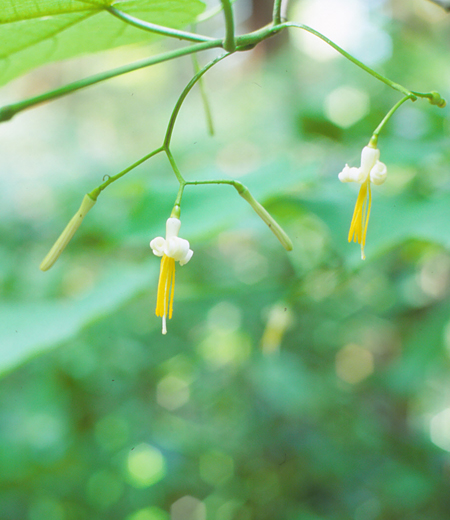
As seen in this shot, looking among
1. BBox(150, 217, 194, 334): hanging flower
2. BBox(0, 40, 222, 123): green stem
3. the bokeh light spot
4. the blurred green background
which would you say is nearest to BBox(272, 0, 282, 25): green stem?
BBox(0, 40, 222, 123): green stem

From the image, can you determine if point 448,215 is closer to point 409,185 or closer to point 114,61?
point 409,185

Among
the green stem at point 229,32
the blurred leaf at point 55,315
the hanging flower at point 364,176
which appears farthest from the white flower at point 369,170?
the blurred leaf at point 55,315

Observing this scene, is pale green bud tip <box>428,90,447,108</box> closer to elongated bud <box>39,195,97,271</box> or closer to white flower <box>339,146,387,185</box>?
white flower <box>339,146,387,185</box>

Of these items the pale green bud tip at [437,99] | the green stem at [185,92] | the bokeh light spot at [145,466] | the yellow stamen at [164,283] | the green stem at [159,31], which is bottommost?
the bokeh light spot at [145,466]

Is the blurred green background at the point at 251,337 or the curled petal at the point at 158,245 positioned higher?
the curled petal at the point at 158,245

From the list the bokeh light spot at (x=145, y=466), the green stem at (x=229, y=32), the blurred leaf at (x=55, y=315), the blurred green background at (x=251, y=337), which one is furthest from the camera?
the bokeh light spot at (x=145, y=466)

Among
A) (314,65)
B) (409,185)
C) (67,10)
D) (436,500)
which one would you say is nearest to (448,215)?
(409,185)

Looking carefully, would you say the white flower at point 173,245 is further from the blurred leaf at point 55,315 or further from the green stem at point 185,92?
the blurred leaf at point 55,315

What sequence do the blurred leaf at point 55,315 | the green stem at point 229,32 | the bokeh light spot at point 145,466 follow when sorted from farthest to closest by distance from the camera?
the bokeh light spot at point 145,466 < the blurred leaf at point 55,315 < the green stem at point 229,32

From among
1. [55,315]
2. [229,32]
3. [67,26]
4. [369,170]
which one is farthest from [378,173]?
[55,315]
